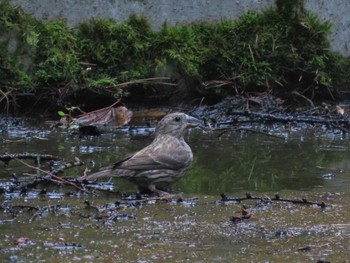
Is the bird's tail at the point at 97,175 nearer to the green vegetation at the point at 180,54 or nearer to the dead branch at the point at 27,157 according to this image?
the dead branch at the point at 27,157

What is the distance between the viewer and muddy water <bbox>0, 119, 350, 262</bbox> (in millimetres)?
4459

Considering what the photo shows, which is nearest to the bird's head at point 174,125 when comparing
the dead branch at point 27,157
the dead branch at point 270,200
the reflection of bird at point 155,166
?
the reflection of bird at point 155,166

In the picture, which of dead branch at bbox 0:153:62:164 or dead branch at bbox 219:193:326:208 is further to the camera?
dead branch at bbox 0:153:62:164

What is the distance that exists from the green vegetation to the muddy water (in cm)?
122

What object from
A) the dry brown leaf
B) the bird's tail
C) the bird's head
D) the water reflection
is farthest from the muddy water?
the dry brown leaf

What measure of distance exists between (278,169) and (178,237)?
2.24 m

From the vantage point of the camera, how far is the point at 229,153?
24.4 feet

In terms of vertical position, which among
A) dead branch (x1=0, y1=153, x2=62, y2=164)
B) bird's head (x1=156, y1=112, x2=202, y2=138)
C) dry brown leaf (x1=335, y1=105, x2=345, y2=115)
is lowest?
dead branch (x1=0, y1=153, x2=62, y2=164)

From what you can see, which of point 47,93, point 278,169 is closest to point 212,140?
point 278,169

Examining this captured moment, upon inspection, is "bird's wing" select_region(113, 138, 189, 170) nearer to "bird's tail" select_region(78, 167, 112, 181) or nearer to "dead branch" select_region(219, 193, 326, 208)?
"bird's tail" select_region(78, 167, 112, 181)

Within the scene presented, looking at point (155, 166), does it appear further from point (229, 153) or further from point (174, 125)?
point (229, 153)

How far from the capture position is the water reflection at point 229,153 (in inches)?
252

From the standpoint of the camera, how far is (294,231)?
4895 millimetres

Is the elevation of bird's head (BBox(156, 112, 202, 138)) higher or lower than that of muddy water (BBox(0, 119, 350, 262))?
higher
